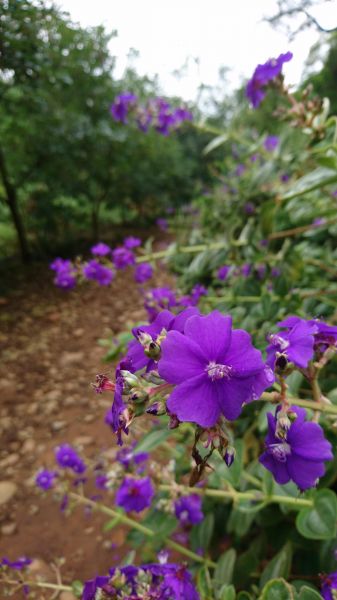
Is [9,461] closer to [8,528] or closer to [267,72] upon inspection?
[8,528]

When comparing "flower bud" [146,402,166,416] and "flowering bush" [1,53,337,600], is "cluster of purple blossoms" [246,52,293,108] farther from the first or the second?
"flower bud" [146,402,166,416]

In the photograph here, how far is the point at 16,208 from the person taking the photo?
4559mm

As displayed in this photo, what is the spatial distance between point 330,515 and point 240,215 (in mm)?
1750

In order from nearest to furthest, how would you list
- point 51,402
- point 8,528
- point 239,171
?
point 8,528
point 51,402
point 239,171

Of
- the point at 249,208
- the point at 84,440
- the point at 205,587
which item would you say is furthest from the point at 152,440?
the point at 249,208

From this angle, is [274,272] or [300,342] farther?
[274,272]

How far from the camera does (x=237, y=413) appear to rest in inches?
18.8

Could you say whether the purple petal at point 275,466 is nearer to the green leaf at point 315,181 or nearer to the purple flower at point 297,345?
the purple flower at point 297,345

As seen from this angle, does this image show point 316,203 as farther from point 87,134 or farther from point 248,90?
point 87,134

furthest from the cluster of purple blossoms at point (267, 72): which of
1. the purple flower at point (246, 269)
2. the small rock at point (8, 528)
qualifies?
the small rock at point (8, 528)

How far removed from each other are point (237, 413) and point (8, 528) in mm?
1666

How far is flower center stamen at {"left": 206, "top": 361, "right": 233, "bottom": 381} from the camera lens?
49 centimetres

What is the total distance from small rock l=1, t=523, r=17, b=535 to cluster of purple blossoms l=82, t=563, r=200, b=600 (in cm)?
120

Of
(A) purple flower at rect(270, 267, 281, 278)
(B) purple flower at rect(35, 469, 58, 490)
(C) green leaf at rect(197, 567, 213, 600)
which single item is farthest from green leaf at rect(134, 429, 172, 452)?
(A) purple flower at rect(270, 267, 281, 278)
